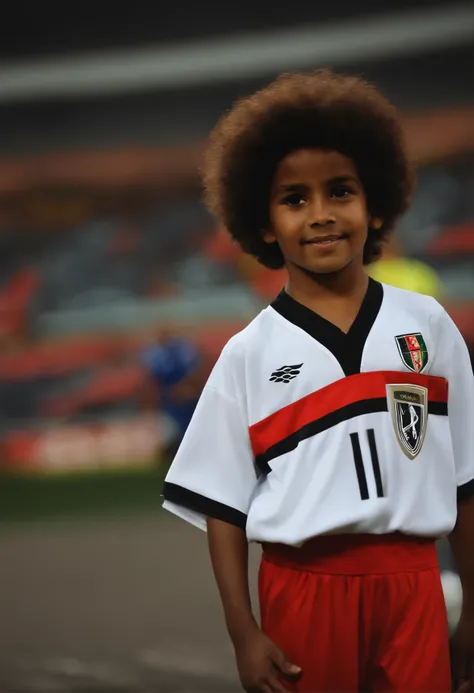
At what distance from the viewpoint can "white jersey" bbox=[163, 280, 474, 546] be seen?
38.9 inches

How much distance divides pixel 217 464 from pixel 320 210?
0.33 meters

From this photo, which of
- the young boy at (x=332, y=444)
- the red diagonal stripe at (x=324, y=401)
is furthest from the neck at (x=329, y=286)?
the red diagonal stripe at (x=324, y=401)

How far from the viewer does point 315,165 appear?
104cm

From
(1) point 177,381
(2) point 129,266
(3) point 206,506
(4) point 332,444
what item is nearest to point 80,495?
(1) point 177,381

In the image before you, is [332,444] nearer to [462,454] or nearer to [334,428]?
[334,428]

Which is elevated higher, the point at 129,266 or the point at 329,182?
the point at 129,266

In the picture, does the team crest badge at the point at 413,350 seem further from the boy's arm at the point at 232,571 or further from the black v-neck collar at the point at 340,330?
the boy's arm at the point at 232,571

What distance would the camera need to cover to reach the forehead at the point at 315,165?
3.41 ft

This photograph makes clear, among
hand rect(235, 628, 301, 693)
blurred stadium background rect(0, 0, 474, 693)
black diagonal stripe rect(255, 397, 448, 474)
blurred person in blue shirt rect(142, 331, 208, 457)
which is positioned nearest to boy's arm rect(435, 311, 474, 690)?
black diagonal stripe rect(255, 397, 448, 474)

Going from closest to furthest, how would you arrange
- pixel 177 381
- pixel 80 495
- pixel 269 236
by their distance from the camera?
1. pixel 269 236
2. pixel 177 381
3. pixel 80 495

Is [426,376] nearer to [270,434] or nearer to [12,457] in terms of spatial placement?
[270,434]

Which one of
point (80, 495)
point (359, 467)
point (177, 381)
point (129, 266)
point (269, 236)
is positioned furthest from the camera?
point (129, 266)

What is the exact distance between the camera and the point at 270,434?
103 cm

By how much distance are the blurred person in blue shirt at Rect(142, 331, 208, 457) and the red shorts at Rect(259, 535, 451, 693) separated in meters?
2.50
